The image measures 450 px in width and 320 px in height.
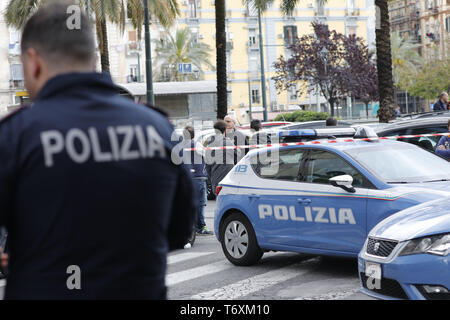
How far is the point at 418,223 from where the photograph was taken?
6.59 m

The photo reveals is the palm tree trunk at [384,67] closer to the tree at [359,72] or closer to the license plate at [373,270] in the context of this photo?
the license plate at [373,270]

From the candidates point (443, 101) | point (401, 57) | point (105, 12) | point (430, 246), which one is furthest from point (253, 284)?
point (401, 57)

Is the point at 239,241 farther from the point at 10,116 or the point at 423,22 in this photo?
the point at 423,22

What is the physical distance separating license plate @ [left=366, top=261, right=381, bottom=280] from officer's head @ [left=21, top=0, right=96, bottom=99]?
14.3ft

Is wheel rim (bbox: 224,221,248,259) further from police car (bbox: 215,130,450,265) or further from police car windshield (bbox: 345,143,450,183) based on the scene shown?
police car windshield (bbox: 345,143,450,183)

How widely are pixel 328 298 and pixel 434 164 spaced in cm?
237

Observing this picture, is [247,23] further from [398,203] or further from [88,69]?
[88,69]

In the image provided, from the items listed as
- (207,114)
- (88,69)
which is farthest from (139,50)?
(88,69)

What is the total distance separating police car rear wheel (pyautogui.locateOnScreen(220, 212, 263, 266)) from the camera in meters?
9.69

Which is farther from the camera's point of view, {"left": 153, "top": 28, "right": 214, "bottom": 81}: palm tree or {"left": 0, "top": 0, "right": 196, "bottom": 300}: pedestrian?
{"left": 153, "top": 28, "right": 214, "bottom": 81}: palm tree

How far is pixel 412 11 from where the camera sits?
8644 centimetres

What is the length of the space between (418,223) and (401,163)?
2360 mm

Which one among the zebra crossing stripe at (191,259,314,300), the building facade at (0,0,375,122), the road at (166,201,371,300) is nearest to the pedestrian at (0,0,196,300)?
the road at (166,201,371,300)

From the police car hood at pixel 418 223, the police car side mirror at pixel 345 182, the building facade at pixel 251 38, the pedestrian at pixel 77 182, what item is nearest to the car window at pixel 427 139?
the police car side mirror at pixel 345 182
